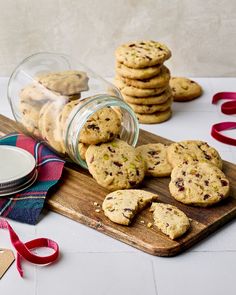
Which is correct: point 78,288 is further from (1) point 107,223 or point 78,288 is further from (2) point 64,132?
(2) point 64,132

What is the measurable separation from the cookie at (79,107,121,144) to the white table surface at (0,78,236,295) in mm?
200

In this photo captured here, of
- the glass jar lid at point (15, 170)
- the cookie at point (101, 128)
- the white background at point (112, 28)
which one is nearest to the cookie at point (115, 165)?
the cookie at point (101, 128)

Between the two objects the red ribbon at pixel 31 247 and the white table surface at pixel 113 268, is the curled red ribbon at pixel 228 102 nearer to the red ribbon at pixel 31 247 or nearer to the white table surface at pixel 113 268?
the white table surface at pixel 113 268

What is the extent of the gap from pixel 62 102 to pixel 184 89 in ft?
1.78

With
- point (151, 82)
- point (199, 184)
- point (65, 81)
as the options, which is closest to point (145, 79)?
point (151, 82)

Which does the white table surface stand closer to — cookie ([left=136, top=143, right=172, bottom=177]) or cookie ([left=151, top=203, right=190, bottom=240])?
cookie ([left=151, top=203, right=190, bottom=240])

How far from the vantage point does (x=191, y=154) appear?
173 cm

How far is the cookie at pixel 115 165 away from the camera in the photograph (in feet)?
5.31

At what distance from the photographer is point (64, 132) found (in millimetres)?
1698

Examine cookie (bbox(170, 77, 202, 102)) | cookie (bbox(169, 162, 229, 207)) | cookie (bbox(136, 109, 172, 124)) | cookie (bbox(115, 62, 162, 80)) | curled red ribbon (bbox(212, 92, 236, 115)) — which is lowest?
curled red ribbon (bbox(212, 92, 236, 115))

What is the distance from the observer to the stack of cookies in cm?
194

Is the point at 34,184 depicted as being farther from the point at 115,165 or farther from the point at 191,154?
the point at 191,154

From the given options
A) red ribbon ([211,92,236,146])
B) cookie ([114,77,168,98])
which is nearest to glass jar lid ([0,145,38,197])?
cookie ([114,77,168,98])

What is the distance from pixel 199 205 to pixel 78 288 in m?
0.36
